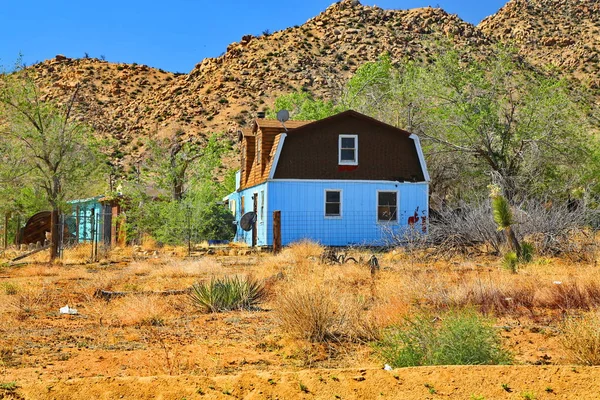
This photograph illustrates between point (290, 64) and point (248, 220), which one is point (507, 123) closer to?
point (248, 220)

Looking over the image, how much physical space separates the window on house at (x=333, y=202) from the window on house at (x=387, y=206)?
166 cm

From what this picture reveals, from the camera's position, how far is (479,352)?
6.61m

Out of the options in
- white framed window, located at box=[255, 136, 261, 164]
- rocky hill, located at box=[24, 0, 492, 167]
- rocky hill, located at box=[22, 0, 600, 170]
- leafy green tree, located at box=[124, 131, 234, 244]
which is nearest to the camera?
leafy green tree, located at box=[124, 131, 234, 244]

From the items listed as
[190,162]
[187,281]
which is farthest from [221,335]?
[190,162]

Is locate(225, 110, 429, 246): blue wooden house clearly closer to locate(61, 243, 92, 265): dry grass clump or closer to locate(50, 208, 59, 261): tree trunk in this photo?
locate(61, 243, 92, 265): dry grass clump

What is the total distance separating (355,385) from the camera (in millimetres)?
5734

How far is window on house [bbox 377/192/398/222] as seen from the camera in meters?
27.3

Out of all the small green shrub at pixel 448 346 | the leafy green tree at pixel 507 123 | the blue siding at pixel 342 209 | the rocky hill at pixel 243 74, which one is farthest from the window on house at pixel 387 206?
the rocky hill at pixel 243 74

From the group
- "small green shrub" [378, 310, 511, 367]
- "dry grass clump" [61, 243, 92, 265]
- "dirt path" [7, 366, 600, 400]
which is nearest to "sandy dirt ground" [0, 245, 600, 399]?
"dirt path" [7, 366, 600, 400]

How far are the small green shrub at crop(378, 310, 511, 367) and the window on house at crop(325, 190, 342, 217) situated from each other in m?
19.8

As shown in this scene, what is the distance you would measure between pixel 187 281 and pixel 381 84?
29.4 metres

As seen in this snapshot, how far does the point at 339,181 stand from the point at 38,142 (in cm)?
1167

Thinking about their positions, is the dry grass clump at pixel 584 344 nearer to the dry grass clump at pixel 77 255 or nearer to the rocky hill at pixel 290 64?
the dry grass clump at pixel 77 255

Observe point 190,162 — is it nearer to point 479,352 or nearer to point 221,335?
point 221,335
